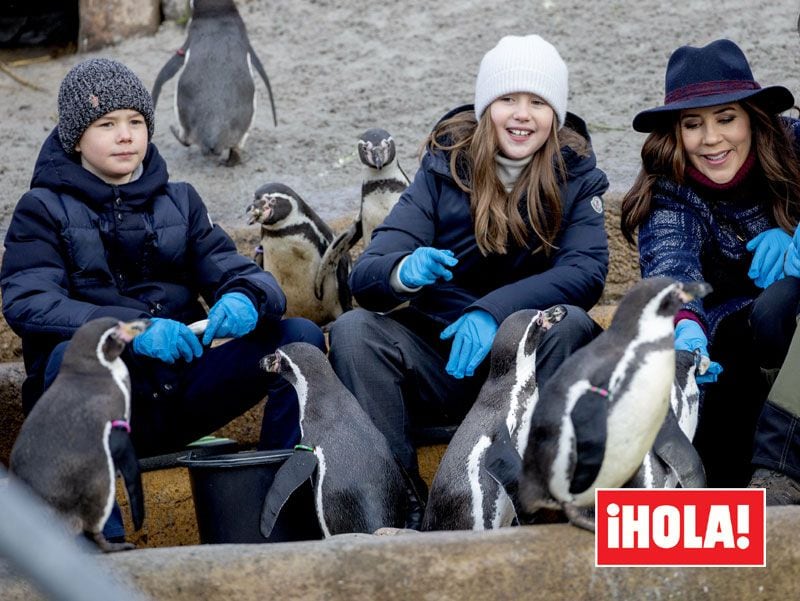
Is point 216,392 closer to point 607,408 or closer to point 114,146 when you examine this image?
point 114,146

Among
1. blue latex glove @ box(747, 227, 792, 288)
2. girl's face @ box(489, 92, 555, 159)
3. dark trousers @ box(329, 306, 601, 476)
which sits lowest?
dark trousers @ box(329, 306, 601, 476)

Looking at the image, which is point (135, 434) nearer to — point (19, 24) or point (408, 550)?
point (408, 550)

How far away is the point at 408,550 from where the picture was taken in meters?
1.79

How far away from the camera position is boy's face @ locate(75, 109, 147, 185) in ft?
8.73

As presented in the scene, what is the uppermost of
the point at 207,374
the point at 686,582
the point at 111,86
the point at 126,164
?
the point at 111,86

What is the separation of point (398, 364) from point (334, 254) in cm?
141

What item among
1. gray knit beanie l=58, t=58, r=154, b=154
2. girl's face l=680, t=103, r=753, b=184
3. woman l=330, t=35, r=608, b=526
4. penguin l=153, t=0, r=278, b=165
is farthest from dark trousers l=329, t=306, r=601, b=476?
penguin l=153, t=0, r=278, b=165

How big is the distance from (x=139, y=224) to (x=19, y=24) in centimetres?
476

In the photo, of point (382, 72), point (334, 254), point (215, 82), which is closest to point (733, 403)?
point (334, 254)

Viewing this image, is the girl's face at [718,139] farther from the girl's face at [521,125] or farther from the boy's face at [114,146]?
the boy's face at [114,146]

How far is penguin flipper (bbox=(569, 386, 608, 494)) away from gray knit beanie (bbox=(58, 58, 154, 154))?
1374 millimetres

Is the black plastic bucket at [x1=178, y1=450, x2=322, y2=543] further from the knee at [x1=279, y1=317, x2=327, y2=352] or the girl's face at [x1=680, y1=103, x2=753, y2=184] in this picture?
the girl's face at [x1=680, y1=103, x2=753, y2=184]

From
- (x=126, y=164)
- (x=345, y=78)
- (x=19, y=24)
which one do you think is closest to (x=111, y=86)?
(x=126, y=164)

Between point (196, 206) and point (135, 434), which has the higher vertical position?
point (196, 206)
